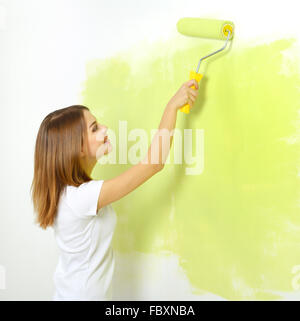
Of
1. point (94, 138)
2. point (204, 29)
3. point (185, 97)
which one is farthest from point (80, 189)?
point (204, 29)

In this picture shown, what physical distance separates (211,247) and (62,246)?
16.6 inches

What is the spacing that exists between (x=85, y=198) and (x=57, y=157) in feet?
0.46

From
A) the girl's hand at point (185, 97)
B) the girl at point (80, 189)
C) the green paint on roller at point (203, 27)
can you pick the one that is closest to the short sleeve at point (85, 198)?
the girl at point (80, 189)

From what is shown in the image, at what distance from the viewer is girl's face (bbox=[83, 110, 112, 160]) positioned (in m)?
1.12

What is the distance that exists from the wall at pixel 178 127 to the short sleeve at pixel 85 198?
297mm

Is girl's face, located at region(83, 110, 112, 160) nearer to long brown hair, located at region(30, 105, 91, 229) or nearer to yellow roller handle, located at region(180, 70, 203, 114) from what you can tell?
long brown hair, located at region(30, 105, 91, 229)

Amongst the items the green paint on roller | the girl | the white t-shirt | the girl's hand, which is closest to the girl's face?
the girl

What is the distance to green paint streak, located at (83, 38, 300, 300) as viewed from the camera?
1.05 m

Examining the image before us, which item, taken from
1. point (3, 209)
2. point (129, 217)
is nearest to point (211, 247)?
point (129, 217)

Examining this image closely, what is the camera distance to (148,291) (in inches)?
52.8

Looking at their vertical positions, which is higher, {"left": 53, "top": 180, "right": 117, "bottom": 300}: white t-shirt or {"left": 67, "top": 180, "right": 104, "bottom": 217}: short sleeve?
{"left": 67, "top": 180, "right": 104, "bottom": 217}: short sleeve

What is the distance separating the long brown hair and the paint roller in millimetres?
289

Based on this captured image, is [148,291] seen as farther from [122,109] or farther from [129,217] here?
[122,109]

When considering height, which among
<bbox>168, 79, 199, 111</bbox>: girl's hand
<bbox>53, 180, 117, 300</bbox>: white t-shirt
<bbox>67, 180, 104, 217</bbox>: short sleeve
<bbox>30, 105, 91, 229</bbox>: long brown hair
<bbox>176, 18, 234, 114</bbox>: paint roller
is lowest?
<bbox>53, 180, 117, 300</bbox>: white t-shirt
